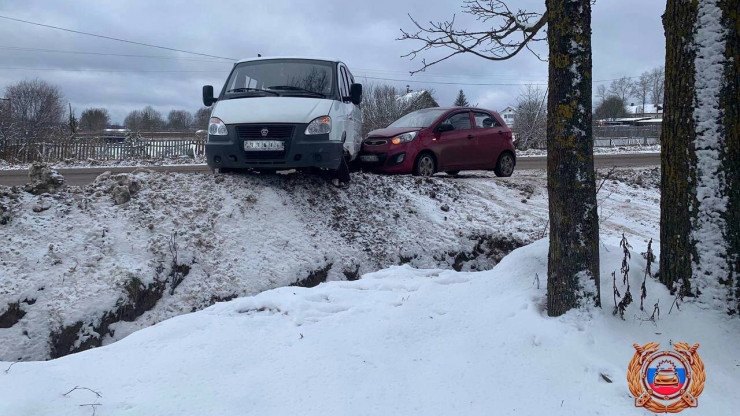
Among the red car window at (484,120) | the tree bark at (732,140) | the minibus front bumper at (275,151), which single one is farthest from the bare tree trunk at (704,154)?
the red car window at (484,120)

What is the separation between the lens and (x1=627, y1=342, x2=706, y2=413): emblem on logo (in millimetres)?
3092

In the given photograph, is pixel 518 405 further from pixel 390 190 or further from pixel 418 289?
pixel 390 190

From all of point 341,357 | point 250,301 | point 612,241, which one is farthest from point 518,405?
point 612,241

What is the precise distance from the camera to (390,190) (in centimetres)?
927

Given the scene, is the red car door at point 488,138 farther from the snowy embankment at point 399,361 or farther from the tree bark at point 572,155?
the tree bark at point 572,155

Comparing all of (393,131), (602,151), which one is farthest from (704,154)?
(602,151)

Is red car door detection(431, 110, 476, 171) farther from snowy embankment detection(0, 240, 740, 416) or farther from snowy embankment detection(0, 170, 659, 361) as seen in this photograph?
snowy embankment detection(0, 240, 740, 416)

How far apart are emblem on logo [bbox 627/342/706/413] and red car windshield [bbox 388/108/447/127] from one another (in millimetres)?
7880

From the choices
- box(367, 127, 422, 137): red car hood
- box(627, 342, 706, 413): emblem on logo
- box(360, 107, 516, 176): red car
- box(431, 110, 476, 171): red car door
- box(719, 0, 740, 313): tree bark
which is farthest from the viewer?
box(431, 110, 476, 171): red car door

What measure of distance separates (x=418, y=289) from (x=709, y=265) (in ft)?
7.36

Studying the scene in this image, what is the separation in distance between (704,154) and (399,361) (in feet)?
8.31

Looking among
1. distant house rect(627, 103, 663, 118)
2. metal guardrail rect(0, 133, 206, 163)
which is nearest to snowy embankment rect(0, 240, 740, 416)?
metal guardrail rect(0, 133, 206, 163)

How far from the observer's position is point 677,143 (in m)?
3.97

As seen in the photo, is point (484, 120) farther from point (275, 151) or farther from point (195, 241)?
point (195, 241)
